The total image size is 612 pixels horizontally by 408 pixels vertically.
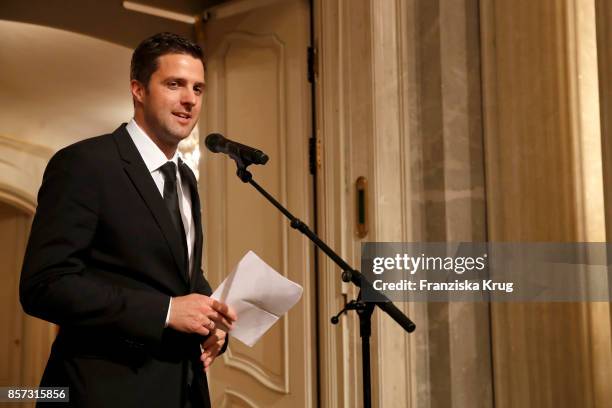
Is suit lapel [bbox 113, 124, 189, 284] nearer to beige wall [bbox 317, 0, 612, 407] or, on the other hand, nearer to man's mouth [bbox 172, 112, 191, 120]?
man's mouth [bbox 172, 112, 191, 120]

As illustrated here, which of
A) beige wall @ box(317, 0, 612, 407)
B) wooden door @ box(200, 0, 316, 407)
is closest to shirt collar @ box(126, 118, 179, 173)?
beige wall @ box(317, 0, 612, 407)

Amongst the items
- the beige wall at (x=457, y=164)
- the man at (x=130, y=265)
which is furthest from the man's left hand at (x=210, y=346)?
the beige wall at (x=457, y=164)

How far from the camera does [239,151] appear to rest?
4.81ft

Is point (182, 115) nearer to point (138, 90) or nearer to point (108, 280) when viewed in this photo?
point (138, 90)

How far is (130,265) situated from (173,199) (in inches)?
7.2

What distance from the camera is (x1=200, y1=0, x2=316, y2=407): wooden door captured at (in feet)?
8.25

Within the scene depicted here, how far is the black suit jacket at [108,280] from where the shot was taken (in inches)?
46.9

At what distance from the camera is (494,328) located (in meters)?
2.31

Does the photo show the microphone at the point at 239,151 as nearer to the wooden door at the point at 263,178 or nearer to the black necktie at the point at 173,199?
the black necktie at the point at 173,199

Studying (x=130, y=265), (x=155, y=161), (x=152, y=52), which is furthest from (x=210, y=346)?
(x=152, y=52)

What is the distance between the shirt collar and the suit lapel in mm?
40

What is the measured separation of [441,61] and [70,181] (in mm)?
1557

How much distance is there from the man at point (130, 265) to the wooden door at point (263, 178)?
111cm

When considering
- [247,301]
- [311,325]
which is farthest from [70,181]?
[311,325]
